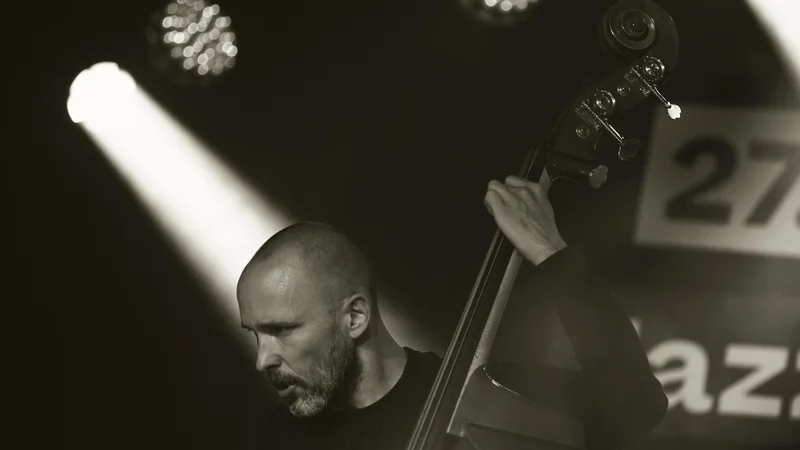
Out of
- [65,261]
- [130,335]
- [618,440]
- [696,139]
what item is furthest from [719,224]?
[65,261]

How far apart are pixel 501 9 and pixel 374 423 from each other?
1284 mm

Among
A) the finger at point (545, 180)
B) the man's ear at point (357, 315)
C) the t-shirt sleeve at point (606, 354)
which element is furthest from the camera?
the man's ear at point (357, 315)

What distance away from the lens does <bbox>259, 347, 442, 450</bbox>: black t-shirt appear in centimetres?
196

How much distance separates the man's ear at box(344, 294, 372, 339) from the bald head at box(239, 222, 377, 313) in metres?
0.02

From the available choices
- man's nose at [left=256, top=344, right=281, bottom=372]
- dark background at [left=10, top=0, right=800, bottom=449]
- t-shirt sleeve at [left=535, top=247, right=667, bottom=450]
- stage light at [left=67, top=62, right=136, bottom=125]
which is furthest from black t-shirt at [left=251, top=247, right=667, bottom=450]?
stage light at [left=67, top=62, right=136, bottom=125]

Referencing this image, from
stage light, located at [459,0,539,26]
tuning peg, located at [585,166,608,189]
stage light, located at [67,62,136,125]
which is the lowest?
tuning peg, located at [585,166,608,189]

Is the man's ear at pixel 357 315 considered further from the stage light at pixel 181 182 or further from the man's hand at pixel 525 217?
the stage light at pixel 181 182

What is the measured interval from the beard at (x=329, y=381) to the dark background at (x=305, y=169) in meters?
0.75

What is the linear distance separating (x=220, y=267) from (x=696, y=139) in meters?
1.51

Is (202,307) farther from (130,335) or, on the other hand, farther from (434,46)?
(434,46)

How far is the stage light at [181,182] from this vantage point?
284 centimetres

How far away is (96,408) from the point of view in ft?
9.36

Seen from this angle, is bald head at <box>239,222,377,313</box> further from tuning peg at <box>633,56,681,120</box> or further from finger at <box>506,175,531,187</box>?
tuning peg at <box>633,56,681,120</box>

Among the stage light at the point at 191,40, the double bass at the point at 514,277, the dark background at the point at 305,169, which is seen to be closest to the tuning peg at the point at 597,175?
the double bass at the point at 514,277
